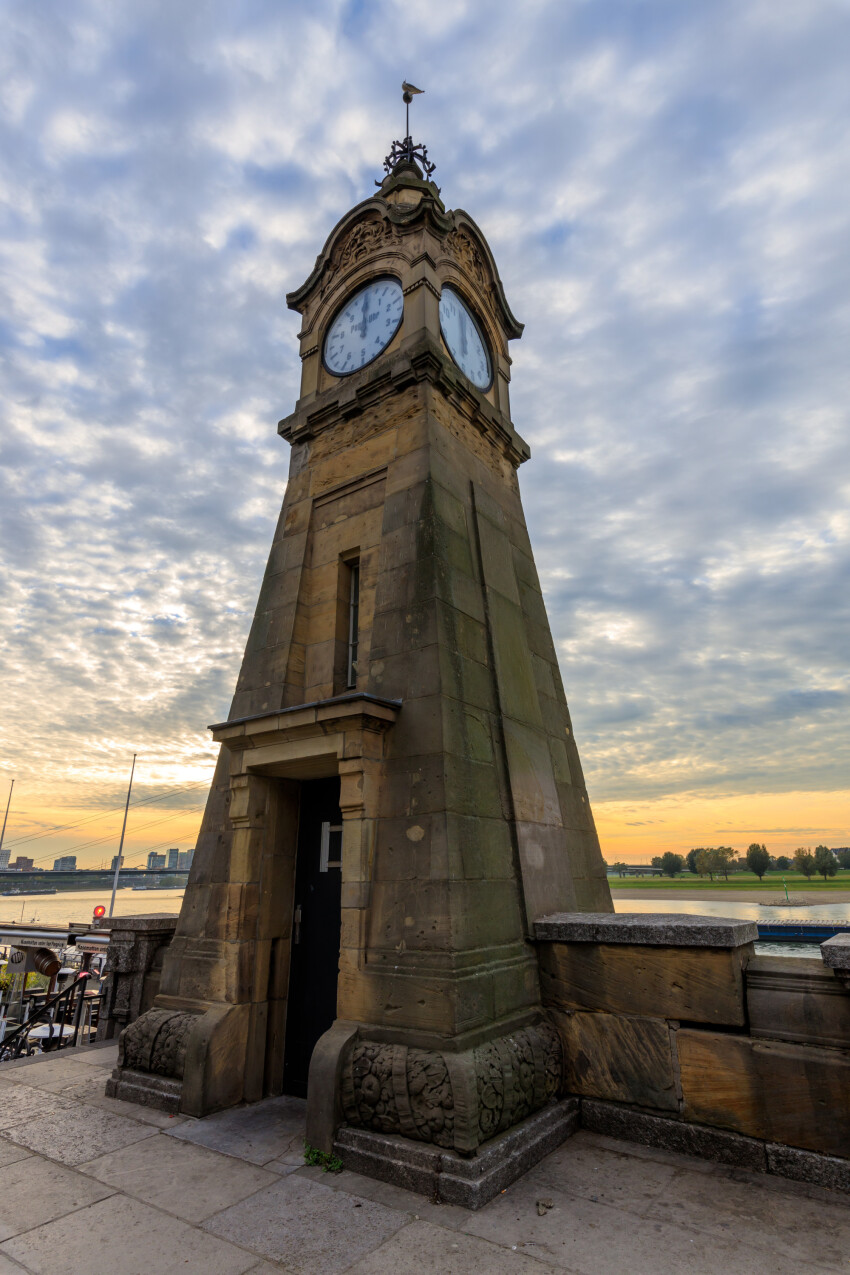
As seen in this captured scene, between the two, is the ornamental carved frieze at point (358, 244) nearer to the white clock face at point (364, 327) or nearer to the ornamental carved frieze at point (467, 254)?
the white clock face at point (364, 327)

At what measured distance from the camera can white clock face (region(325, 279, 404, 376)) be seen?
9.01 m

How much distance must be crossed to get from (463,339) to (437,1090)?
946 cm

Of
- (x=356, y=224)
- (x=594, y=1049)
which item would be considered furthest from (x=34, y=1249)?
(x=356, y=224)

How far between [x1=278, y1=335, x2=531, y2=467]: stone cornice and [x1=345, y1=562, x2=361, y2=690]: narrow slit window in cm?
230

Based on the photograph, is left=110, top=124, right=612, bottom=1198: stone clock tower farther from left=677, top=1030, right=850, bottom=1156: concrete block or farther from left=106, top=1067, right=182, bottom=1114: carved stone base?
left=677, top=1030, right=850, bottom=1156: concrete block

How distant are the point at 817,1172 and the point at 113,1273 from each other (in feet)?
15.1

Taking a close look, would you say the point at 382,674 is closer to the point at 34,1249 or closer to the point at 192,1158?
the point at 192,1158

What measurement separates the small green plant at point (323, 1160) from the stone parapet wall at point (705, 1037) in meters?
2.14

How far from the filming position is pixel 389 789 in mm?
5977

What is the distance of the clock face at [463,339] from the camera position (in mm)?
9266

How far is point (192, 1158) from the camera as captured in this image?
195 inches

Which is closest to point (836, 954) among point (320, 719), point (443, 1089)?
point (443, 1089)

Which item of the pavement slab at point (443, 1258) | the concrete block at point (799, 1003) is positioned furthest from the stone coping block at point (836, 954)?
the pavement slab at point (443, 1258)

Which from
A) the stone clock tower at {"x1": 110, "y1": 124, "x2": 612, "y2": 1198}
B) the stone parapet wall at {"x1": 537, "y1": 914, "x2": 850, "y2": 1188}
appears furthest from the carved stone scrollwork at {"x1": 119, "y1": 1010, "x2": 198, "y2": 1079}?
the stone parapet wall at {"x1": 537, "y1": 914, "x2": 850, "y2": 1188}
